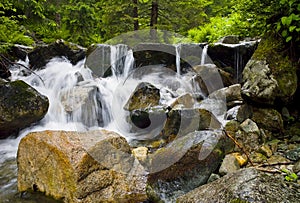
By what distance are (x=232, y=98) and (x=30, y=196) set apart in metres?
4.66

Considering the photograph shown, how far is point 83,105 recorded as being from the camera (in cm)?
659

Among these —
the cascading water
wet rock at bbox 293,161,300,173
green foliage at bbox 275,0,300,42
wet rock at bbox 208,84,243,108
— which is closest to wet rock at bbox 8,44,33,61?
the cascading water

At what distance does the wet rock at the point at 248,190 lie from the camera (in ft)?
6.31

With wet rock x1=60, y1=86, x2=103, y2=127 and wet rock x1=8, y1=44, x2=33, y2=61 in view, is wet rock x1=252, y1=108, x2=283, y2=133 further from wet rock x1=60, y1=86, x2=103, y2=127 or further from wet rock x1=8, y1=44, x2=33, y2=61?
wet rock x1=8, y1=44, x2=33, y2=61

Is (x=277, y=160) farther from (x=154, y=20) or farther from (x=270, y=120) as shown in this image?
(x=154, y=20)

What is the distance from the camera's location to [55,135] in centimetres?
342

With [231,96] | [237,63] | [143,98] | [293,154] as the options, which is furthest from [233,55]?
[293,154]

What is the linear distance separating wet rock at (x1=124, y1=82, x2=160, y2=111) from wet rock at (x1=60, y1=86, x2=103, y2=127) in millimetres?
867

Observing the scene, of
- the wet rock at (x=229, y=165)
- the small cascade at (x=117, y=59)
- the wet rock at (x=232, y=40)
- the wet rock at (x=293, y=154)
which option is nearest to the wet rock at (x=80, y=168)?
the wet rock at (x=229, y=165)

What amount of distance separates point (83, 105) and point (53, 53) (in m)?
3.94

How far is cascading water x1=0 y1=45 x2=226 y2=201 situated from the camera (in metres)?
→ 6.36

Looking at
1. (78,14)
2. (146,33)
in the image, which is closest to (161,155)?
(146,33)

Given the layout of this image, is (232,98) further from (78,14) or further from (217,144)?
(78,14)

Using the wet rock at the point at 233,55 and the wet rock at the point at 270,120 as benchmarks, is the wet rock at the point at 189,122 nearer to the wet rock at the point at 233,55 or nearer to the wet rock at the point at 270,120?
the wet rock at the point at 270,120
